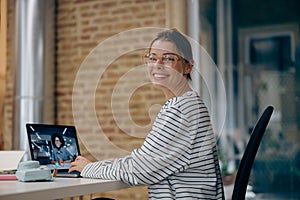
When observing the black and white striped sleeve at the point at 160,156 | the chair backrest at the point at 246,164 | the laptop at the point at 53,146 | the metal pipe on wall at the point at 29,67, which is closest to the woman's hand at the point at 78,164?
the laptop at the point at 53,146

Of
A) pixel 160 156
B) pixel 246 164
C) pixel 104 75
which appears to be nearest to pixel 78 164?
pixel 160 156

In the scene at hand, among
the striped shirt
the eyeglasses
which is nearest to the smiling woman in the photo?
the striped shirt

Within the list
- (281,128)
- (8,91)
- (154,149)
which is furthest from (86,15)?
(154,149)

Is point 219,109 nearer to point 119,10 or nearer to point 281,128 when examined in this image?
point 281,128

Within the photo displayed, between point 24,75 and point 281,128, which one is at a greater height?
point 24,75

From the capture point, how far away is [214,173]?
6.15 feet

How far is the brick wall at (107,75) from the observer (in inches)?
157

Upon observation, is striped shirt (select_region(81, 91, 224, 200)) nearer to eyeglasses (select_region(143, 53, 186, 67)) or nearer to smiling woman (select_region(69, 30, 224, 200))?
smiling woman (select_region(69, 30, 224, 200))

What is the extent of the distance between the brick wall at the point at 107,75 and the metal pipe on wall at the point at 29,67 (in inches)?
10.1

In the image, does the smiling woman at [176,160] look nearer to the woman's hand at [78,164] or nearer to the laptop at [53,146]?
the woman's hand at [78,164]

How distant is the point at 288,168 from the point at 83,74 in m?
1.89

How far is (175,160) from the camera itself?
1.81m

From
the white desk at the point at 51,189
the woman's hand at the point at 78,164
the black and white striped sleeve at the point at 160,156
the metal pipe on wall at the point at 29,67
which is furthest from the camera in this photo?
the metal pipe on wall at the point at 29,67

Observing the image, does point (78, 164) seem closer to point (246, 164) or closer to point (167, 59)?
point (167, 59)
